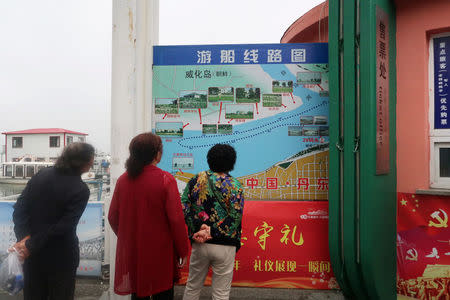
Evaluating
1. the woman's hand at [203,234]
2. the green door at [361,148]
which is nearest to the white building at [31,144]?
the woman's hand at [203,234]

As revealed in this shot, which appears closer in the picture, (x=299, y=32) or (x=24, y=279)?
(x=24, y=279)

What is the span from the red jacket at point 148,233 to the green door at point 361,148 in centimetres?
157

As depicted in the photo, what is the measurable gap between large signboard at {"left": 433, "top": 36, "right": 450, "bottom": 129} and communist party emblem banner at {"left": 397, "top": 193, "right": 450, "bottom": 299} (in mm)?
Answer: 776

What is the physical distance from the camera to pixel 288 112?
10.5 ft

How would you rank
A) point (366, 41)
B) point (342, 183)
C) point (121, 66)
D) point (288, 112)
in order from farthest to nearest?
A: 1. point (288, 112)
2. point (121, 66)
3. point (342, 183)
4. point (366, 41)

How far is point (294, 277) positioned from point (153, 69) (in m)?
2.65

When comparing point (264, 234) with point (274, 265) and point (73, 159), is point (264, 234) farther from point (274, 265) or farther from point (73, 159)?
point (73, 159)

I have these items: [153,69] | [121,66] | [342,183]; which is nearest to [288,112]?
[342,183]

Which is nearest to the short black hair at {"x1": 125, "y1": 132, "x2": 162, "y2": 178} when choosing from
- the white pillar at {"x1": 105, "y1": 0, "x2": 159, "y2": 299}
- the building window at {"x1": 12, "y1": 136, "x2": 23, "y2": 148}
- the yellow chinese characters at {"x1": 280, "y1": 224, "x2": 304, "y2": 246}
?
the white pillar at {"x1": 105, "y1": 0, "x2": 159, "y2": 299}

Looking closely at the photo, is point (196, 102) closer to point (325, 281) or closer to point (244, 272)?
point (244, 272)

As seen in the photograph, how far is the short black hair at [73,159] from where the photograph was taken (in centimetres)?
201

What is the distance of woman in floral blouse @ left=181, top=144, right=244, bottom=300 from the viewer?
216 cm

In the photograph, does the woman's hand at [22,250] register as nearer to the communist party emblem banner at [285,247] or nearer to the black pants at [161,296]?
the black pants at [161,296]

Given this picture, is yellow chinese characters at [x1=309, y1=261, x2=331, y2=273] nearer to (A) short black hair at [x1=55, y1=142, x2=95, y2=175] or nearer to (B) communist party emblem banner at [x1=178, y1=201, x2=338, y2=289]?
(B) communist party emblem banner at [x1=178, y1=201, x2=338, y2=289]
